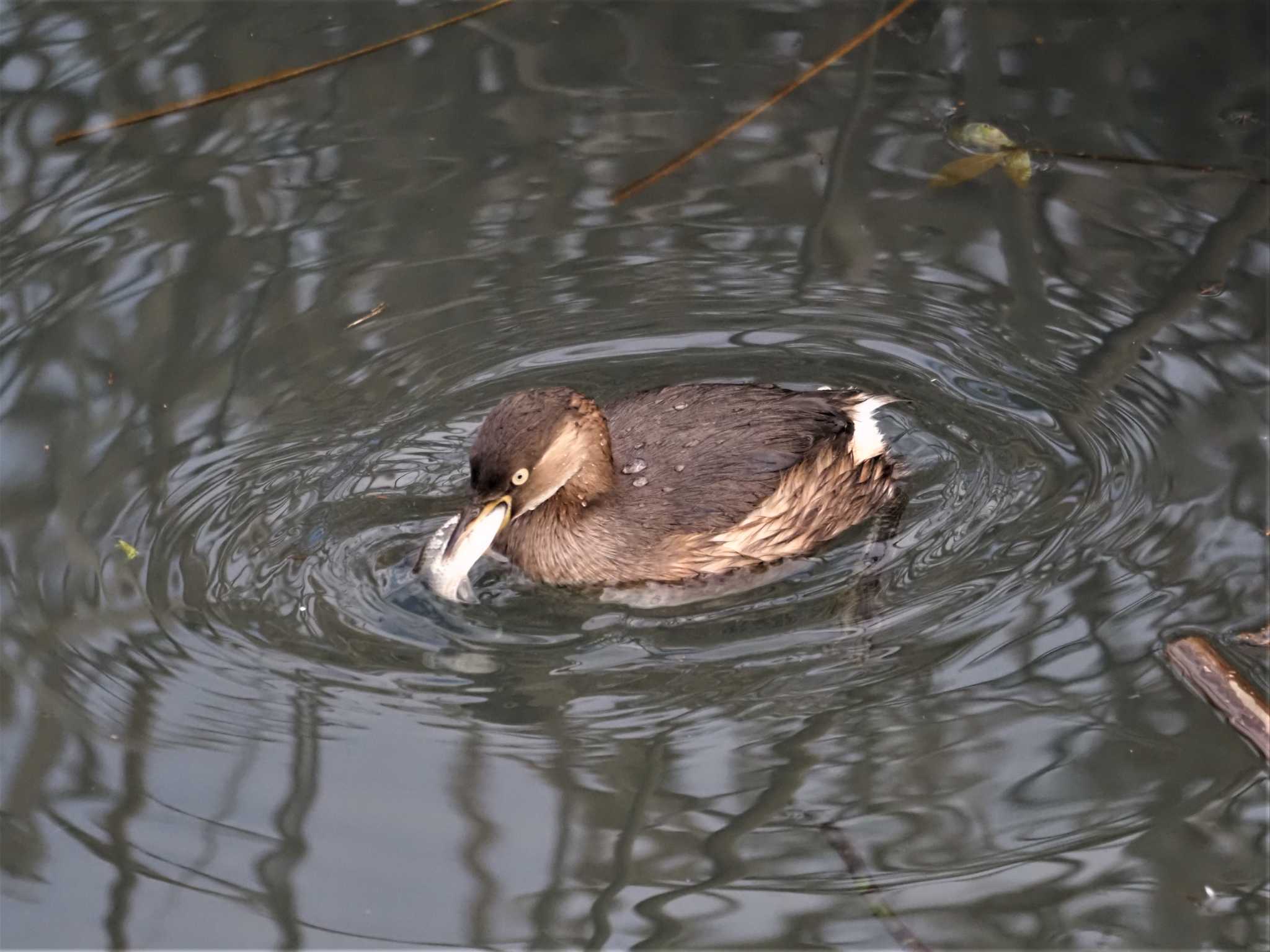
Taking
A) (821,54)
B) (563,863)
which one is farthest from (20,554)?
(821,54)

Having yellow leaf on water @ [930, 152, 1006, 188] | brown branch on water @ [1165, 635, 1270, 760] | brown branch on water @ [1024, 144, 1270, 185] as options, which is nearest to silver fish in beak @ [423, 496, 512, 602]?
brown branch on water @ [1165, 635, 1270, 760]

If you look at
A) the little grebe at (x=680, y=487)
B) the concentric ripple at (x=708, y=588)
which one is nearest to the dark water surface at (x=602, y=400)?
the concentric ripple at (x=708, y=588)

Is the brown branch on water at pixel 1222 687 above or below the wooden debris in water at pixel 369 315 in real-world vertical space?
below

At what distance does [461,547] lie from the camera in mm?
4996

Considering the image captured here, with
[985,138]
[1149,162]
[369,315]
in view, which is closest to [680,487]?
[369,315]

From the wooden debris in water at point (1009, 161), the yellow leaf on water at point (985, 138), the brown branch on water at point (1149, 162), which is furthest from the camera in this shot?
the yellow leaf on water at point (985, 138)

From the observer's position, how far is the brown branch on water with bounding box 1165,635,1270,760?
441cm

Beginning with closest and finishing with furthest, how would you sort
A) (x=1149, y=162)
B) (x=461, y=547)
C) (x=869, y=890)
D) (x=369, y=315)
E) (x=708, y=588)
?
(x=869, y=890) → (x=461, y=547) → (x=708, y=588) → (x=369, y=315) → (x=1149, y=162)

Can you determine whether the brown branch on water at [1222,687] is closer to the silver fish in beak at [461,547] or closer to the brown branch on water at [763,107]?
the silver fish in beak at [461,547]

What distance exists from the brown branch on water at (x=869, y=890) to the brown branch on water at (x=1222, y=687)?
3.59ft

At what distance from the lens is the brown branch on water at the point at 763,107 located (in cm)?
693

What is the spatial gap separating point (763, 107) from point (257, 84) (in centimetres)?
222

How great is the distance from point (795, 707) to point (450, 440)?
5.63 ft

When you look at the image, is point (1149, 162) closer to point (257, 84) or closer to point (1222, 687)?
point (1222, 687)
